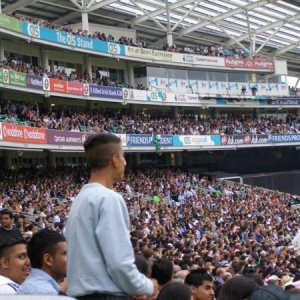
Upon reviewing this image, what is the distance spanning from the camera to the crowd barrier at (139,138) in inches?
1064

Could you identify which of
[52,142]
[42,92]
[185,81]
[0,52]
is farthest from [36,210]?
[185,81]

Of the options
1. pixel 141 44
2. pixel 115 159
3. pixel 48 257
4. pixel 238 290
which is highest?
pixel 141 44

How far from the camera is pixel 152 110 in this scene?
138 feet

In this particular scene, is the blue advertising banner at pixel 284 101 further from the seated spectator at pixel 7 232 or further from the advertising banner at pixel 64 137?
the seated spectator at pixel 7 232

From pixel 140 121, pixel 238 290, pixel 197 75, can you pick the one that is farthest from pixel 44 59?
pixel 238 290

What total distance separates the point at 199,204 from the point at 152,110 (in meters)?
13.3

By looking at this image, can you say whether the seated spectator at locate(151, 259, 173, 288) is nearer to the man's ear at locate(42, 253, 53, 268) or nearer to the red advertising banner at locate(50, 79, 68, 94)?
the man's ear at locate(42, 253, 53, 268)

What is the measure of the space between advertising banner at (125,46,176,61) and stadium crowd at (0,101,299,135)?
354 cm

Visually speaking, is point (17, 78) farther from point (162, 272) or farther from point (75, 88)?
point (162, 272)

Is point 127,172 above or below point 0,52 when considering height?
below

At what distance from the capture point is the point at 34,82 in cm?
3070

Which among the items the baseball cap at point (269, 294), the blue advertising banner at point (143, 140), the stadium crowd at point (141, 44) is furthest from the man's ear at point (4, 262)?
the blue advertising banner at point (143, 140)

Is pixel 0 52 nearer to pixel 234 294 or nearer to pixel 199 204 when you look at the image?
pixel 199 204

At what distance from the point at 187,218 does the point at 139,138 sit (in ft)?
37.6
